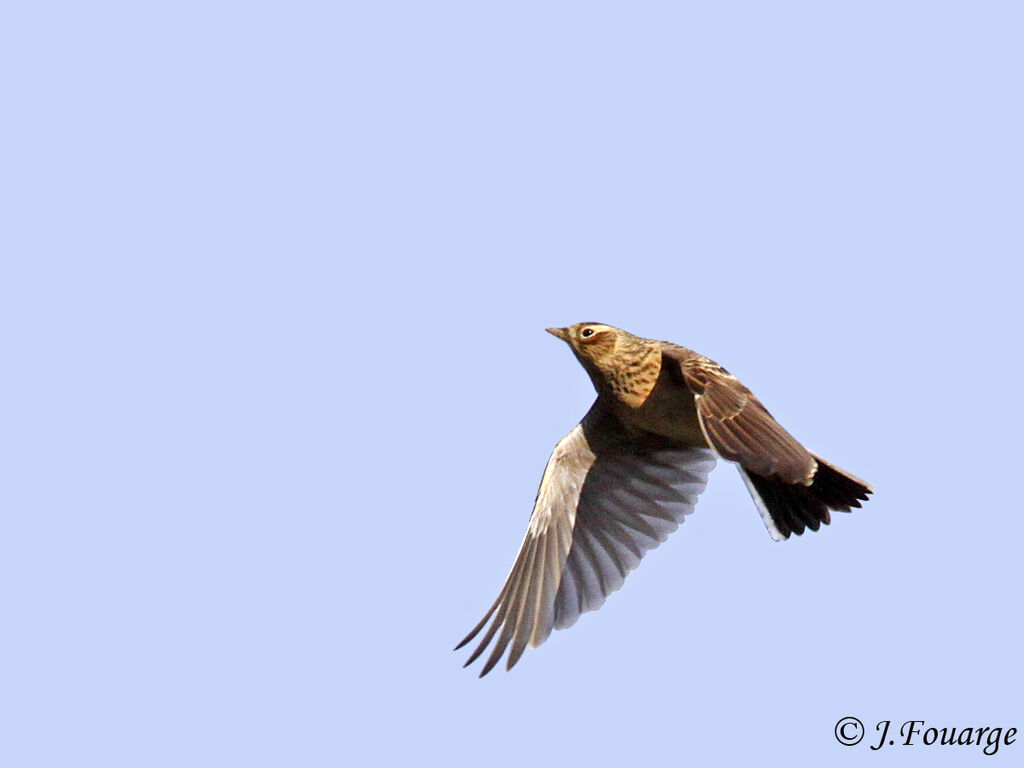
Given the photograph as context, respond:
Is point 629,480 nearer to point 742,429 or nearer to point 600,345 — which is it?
point 600,345

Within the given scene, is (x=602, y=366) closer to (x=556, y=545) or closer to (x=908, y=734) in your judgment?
(x=556, y=545)

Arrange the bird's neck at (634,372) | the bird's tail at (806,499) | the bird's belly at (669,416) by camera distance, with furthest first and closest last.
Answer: the bird's neck at (634,372) < the bird's belly at (669,416) < the bird's tail at (806,499)

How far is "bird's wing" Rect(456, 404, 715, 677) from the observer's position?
1202cm

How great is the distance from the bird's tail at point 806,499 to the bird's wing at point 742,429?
646 millimetres

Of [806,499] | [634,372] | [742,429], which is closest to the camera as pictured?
[742,429]

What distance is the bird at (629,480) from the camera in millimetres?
10219

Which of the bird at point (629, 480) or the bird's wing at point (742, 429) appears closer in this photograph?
the bird's wing at point (742, 429)

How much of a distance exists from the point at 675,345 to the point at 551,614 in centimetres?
236

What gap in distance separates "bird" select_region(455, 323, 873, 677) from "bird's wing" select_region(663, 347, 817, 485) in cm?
1

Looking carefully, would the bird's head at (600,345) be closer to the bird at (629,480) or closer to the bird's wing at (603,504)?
the bird at (629,480)

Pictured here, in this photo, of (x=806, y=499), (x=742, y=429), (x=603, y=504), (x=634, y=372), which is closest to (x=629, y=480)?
(x=603, y=504)

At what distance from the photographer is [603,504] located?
40.8ft

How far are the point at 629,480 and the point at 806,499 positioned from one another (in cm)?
207

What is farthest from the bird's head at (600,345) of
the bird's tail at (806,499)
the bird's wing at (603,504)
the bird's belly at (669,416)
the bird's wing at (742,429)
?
the bird's tail at (806,499)
